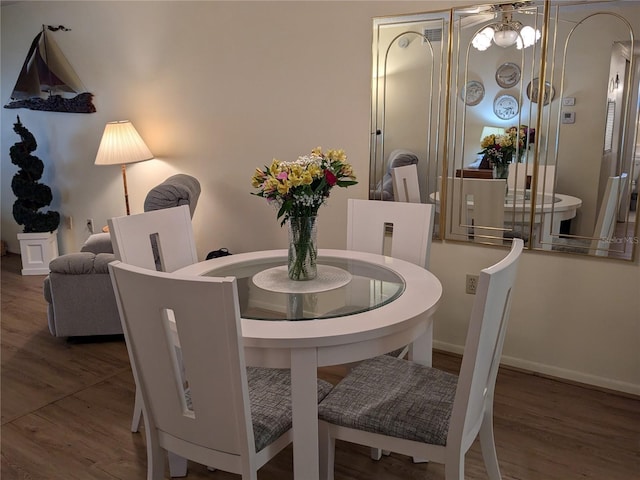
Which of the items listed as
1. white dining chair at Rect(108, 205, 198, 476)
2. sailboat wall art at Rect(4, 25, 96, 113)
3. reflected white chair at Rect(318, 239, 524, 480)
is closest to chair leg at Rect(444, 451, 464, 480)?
reflected white chair at Rect(318, 239, 524, 480)

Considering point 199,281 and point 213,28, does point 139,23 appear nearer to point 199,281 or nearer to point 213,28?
point 213,28

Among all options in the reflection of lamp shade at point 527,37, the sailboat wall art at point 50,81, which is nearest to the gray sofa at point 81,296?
the sailboat wall art at point 50,81

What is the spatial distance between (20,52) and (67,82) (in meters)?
0.83

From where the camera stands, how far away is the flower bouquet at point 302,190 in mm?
1877

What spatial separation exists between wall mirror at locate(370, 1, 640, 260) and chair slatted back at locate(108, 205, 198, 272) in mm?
1287

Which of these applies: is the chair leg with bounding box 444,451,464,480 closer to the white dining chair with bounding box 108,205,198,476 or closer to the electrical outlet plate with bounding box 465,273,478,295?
the white dining chair with bounding box 108,205,198,476

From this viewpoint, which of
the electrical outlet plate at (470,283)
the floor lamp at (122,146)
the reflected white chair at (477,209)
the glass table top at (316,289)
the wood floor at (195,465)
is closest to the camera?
the glass table top at (316,289)

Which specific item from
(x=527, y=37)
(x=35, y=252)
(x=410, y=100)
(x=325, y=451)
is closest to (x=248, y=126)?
(x=410, y=100)

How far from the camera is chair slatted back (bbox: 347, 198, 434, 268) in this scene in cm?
245

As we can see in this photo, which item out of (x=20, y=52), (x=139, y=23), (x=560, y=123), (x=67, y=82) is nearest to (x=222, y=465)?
(x=560, y=123)

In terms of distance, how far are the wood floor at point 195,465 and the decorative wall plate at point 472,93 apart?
1457 millimetres

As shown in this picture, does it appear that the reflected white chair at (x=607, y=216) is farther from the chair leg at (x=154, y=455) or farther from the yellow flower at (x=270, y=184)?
the chair leg at (x=154, y=455)

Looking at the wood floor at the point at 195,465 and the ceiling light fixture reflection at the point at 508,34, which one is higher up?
the ceiling light fixture reflection at the point at 508,34

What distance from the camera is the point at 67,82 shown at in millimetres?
4906
